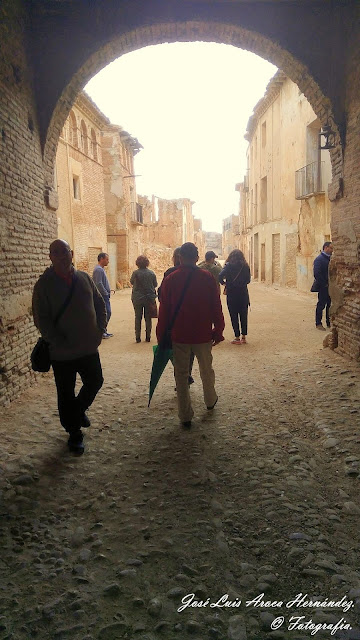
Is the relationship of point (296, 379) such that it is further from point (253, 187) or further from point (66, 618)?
point (253, 187)

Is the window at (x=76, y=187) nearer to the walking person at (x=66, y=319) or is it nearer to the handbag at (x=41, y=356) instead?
the walking person at (x=66, y=319)

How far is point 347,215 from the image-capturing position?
6.19 meters

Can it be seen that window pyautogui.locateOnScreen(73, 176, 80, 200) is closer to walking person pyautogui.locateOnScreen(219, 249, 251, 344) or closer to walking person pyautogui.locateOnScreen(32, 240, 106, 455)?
walking person pyautogui.locateOnScreen(219, 249, 251, 344)

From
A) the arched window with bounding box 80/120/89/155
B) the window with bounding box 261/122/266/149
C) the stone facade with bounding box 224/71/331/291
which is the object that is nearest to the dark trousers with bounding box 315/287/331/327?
the stone facade with bounding box 224/71/331/291

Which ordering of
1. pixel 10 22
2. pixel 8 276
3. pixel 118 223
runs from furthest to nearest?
pixel 118 223 < pixel 10 22 < pixel 8 276

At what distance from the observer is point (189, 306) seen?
161 inches

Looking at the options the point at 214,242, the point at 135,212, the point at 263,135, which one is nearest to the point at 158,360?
the point at 135,212

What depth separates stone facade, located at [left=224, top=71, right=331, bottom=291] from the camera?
1677 cm

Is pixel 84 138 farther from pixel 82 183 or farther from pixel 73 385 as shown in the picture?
pixel 73 385

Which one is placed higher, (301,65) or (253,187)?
(253,187)

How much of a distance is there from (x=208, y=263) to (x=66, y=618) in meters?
6.72

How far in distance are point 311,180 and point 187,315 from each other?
14.5 m

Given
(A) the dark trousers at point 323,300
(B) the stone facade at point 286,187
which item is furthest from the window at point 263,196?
(A) the dark trousers at point 323,300

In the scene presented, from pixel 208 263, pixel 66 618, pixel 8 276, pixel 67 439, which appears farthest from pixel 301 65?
pixel 66 618
